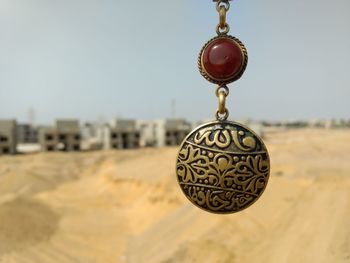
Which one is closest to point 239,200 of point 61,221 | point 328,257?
point 328,257

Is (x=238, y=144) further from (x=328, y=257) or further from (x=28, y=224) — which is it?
(x=28, y=224)

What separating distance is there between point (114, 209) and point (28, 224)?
3.83m

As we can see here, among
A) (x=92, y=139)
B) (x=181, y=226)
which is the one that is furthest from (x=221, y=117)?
(x=92, y=139)

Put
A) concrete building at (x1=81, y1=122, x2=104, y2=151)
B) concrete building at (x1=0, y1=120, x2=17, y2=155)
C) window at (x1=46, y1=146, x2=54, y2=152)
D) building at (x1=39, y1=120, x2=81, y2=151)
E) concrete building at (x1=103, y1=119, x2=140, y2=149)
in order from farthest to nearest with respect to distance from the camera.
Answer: concrete building at (x1=81, y1=122, x2=104, y2=151) < concrete building at (x1=103, y1=119, x2=140, y2=149) < window at (x1=46, y1=146, x2=54, y2=152) < building at (x1=39, y1=120, x2=81, y2=151) < concrete building at (x1=0, y1=120, x2=17, y2=155)

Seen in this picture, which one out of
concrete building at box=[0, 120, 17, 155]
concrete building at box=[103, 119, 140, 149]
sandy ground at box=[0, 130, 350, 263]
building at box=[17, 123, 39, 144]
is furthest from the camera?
building at box=[17, 123, 39, 144]

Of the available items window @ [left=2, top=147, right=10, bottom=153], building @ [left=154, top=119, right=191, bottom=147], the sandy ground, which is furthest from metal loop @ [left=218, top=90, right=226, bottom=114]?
building @ [left=154, top=119, right=191, bottom=147]

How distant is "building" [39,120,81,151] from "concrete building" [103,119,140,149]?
2.60 meters

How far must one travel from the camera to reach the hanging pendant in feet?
7.21

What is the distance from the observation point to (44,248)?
7734 millimetres

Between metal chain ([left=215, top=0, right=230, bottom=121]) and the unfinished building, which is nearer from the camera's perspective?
metal chain ([left=215, top=0, right=230, bottom=121])

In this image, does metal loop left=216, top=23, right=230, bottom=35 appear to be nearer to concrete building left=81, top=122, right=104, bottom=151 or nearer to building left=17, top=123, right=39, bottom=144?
concrete building left=81, top=122, right=104, bottom=151

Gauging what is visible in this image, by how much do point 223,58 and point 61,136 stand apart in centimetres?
2622

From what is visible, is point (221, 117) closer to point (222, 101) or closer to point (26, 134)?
point (222, 101)

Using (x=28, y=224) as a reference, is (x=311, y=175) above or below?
above
